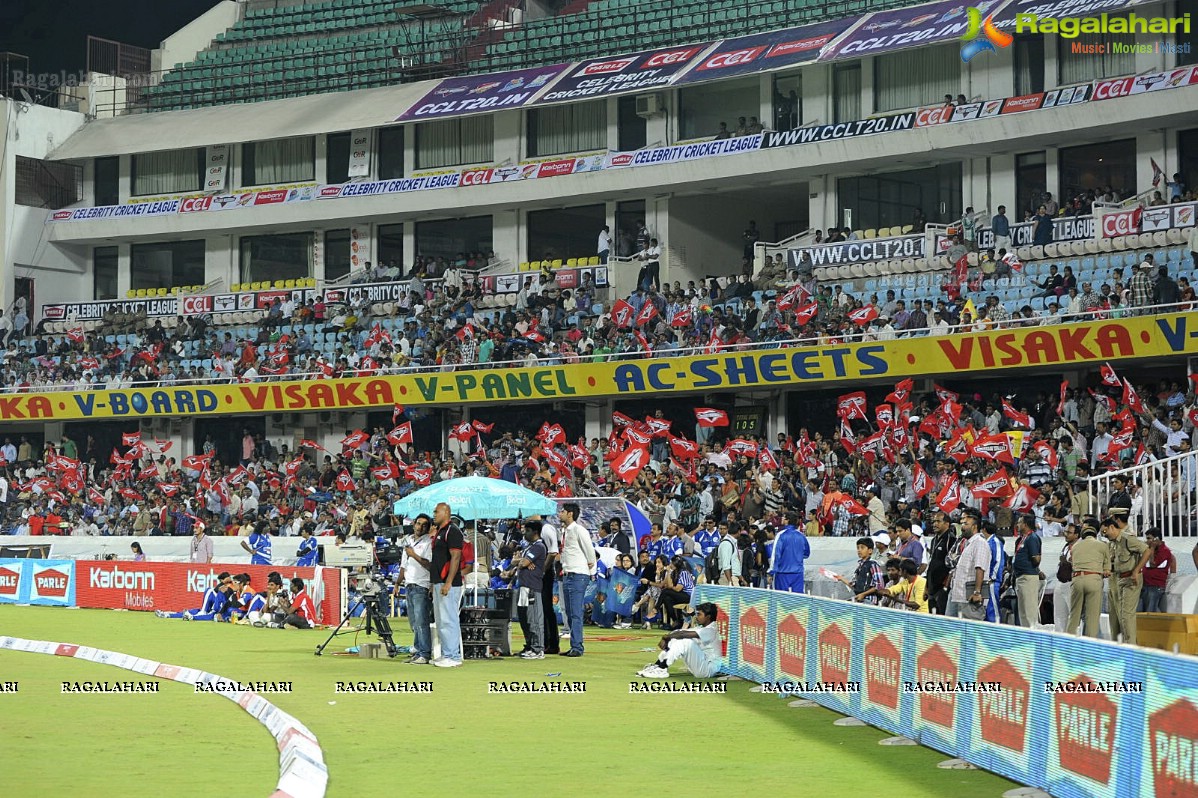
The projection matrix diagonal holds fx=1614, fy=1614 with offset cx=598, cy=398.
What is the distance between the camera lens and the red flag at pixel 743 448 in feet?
105

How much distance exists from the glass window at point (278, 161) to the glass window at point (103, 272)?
19.2 ft

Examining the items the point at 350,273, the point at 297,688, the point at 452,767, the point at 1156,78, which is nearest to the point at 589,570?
the point at 297,688

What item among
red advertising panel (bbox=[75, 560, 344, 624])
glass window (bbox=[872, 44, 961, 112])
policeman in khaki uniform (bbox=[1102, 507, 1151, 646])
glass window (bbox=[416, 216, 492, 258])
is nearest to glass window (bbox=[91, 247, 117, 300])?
glass window (bbox=[416, 216, 492, 258])

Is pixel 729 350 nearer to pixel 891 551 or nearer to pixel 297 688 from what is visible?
pixel 891 551

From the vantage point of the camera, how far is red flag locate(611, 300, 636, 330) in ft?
126

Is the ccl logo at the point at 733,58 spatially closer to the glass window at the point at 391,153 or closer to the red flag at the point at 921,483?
the glass window at the point at 391,153

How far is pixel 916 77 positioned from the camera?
39.5m

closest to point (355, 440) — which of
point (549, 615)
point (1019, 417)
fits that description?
point (1019, 417)

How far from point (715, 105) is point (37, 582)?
21536mm

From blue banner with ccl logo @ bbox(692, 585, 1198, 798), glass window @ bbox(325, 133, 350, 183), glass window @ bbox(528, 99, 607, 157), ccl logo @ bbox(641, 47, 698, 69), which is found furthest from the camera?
glass window @ bbox(325, 133, 350, 183)

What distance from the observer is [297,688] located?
15242mm

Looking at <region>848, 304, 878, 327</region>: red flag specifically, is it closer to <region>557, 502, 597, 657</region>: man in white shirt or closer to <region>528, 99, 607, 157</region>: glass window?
<region>528, 99, 607, 157</region>: glass window

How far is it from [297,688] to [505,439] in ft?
74.0

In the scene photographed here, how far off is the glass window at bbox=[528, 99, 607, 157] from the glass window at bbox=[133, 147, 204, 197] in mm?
11802
